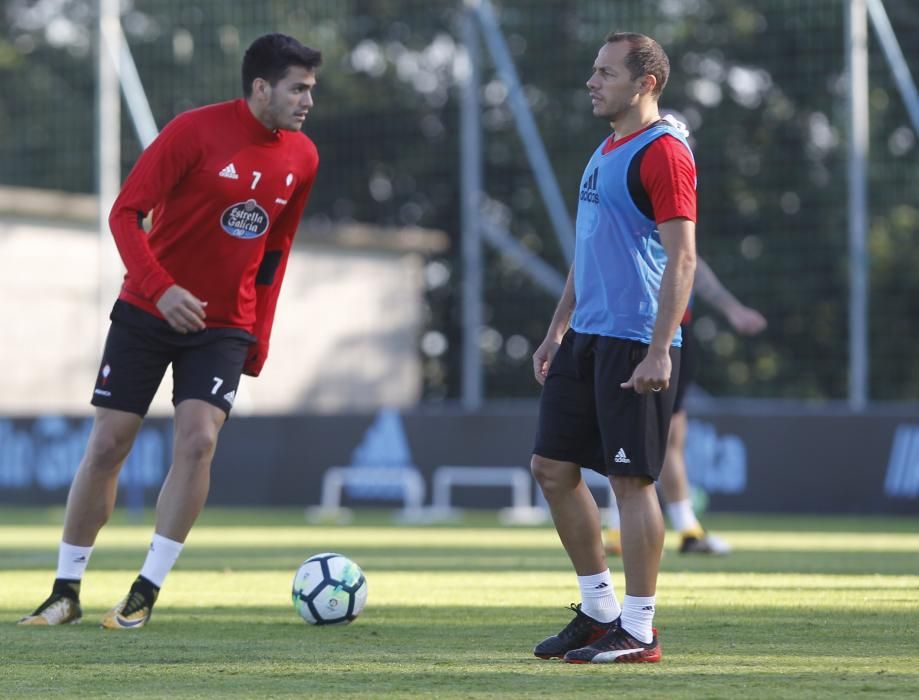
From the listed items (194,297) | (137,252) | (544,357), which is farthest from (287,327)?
(544,357)

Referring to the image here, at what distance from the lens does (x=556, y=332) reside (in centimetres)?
645

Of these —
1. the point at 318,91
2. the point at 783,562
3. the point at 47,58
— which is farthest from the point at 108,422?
the point at 47,58

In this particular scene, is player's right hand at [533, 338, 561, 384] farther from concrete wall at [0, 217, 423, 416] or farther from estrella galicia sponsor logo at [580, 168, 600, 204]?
concrete wall at [0, 217, 423, 416]

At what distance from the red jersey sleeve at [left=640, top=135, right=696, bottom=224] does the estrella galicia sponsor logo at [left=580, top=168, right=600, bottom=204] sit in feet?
0.73

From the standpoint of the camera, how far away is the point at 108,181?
22.1 meters

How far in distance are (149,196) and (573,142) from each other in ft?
57.3

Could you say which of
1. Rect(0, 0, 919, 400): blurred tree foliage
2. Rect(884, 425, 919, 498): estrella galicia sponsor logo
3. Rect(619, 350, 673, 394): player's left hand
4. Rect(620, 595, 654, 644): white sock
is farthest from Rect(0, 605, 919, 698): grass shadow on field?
Rect(0, 0, 919, 400): blurred tree foliage

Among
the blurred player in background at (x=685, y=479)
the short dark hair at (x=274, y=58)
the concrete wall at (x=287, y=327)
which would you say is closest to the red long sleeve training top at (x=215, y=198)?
the short dark hair at (x=274, y=58)

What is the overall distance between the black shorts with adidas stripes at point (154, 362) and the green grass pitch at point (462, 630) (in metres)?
0.90

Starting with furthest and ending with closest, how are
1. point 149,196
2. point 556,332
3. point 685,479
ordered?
point 685,479 → point 149,196 → point 556,332

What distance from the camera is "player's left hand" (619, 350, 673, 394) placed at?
5.70 meters

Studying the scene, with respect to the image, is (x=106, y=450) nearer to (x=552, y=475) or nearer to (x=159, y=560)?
(x=159, y=560)

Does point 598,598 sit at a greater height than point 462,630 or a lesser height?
greater

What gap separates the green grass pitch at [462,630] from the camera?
205 inches
